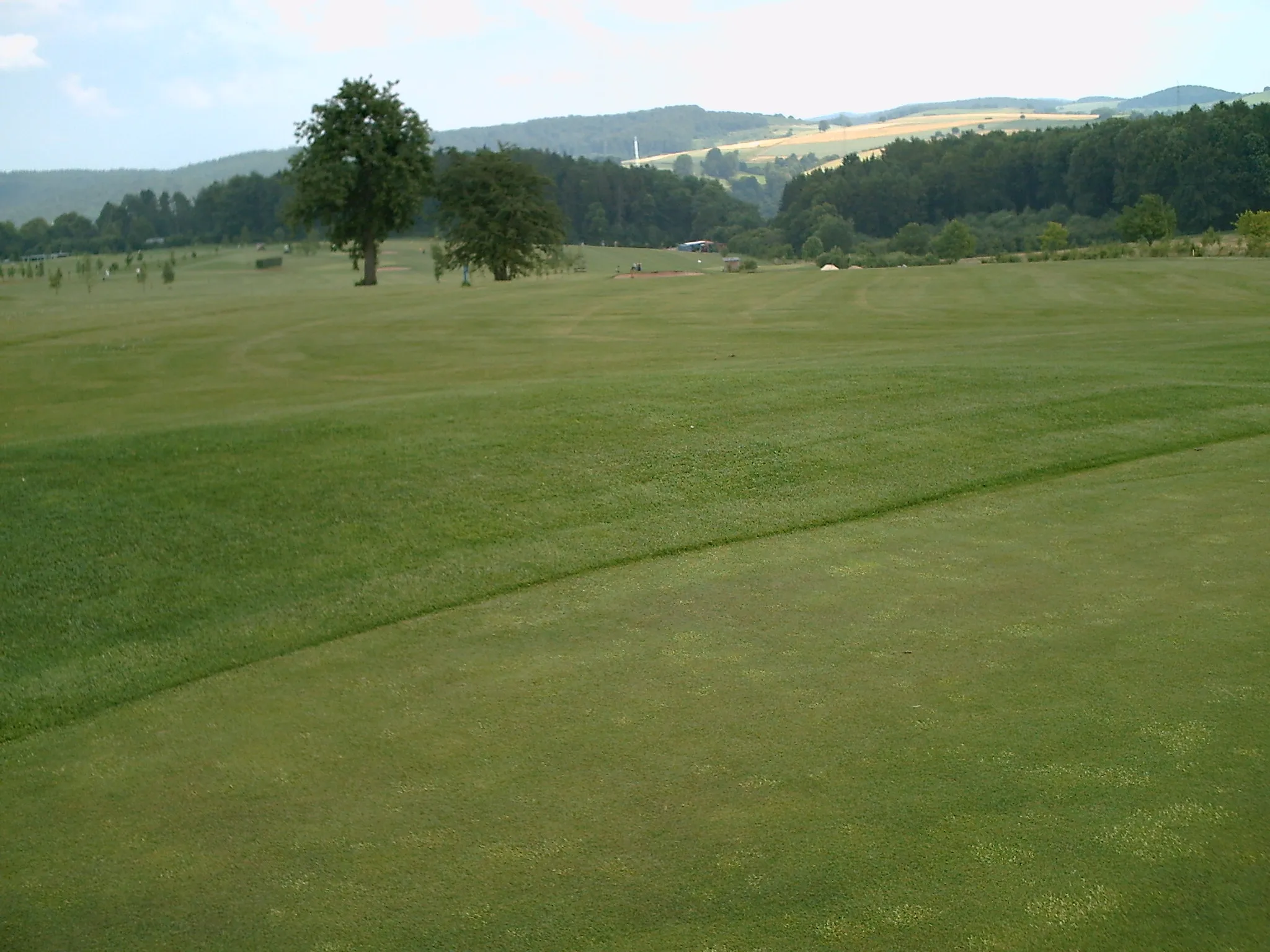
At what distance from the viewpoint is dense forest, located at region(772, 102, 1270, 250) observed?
9119cm

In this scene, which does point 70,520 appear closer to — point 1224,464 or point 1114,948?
point 1114,948

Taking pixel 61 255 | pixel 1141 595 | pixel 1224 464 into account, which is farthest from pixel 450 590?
pixel 61 255

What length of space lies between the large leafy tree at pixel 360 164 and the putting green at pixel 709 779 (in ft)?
162

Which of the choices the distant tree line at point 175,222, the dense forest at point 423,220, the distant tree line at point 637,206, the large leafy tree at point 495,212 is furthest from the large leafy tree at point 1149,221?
the distant tree line at point 175,222

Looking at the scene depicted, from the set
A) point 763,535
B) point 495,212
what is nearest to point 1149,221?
point 495,212

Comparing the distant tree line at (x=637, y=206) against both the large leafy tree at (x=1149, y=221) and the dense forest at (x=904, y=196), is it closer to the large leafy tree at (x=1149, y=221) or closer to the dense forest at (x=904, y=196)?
the dense forest at (x=904, y=196)

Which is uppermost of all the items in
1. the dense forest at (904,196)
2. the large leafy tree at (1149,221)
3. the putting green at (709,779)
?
the dense forest at (904,196)

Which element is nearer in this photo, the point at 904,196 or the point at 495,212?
the point at 495,212

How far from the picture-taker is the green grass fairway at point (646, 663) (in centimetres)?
408

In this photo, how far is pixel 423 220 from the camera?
8919 cm

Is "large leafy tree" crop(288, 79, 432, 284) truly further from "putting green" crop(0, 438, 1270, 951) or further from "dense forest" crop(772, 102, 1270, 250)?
"dense forest" crop(772, 102, 1270, 250)

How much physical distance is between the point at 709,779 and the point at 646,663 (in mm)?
1478

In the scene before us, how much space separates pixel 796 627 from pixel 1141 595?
220 cm

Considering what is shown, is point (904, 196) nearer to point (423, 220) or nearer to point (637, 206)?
point (637, 206)
